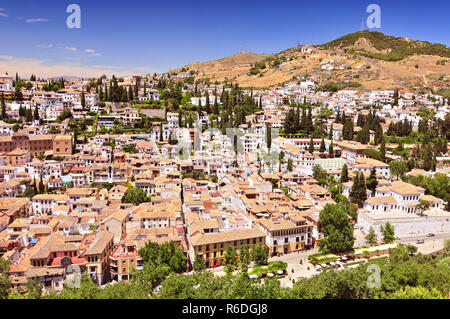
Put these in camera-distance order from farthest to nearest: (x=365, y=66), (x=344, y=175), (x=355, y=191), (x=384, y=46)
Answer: (x=384, y=46)
(x=365, y=66)
(x=344, y=175)
(x=355, y=191)

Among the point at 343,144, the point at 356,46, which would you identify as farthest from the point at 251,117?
the point at 356,46

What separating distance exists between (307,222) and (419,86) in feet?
130

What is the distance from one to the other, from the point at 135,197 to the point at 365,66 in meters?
45.1

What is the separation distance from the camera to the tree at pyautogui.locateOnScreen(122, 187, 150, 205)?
1792 cm

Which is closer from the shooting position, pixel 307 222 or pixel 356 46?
pixel 307 222

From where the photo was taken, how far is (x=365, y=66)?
169ft

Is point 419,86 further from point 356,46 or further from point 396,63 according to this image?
point 356,46

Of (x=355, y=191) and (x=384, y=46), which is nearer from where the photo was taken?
(x=355, y=191)

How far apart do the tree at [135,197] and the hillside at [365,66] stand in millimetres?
36618

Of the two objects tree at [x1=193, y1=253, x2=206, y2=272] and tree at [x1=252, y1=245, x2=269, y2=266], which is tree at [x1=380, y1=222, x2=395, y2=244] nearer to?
tree at [x1=252, y1=245, x2=269, y2=266]

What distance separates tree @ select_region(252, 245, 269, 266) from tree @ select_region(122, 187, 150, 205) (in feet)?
24.5

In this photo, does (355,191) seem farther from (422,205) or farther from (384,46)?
(384,46)

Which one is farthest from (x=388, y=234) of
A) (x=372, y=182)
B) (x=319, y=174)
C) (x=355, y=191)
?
(x=319, y=174)

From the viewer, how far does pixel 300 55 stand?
66.3 metres
